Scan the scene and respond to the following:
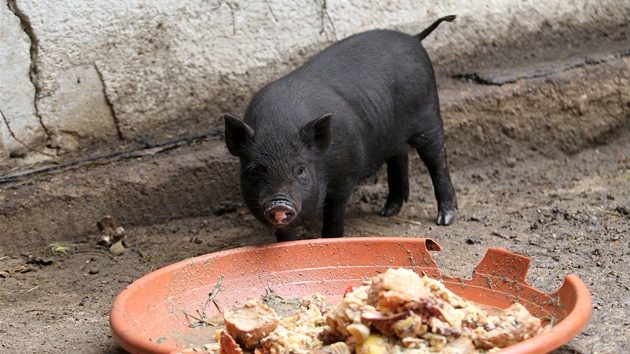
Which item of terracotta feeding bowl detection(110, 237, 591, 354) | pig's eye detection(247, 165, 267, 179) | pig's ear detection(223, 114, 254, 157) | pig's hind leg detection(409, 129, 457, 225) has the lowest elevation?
pig's hind leg detection(409, 129, 457, 225)

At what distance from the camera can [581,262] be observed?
4.38 metres

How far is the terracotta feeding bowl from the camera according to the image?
135 inches

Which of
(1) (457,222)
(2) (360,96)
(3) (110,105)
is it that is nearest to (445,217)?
(1) (457,222)

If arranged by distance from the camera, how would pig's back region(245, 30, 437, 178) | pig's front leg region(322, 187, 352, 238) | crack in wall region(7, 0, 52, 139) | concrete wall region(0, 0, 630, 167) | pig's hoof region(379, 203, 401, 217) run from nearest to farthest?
pig's back region(245, 30, 437, 178) → pig's front leg region(322, 187, 352, 238) → crack in wall region(7, 0, 52, 139) → concrete wall region(0, 0, 630, 167) → pig's hoof region(379, 203, 401, 217)

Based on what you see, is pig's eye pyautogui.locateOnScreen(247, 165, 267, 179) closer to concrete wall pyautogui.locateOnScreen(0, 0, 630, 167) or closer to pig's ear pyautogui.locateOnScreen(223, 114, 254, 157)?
pig's ear pyautogui.locateOnScreen(223, 114, 254, 157)

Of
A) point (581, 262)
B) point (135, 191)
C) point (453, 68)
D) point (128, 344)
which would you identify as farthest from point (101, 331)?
point (453, 68)

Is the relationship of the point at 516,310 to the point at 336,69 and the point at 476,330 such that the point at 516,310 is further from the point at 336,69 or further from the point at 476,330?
the point at 336,69

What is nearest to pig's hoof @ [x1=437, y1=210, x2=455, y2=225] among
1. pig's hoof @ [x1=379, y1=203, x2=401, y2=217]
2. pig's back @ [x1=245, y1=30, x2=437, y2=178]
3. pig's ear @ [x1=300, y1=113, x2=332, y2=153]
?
pig's hoof @ [x1=379, y1=203, x2=401, y2=217]

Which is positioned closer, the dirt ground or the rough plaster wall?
the dirt ground

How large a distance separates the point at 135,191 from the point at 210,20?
4.23 ft

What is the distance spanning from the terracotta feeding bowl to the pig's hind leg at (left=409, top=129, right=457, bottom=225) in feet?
5.39

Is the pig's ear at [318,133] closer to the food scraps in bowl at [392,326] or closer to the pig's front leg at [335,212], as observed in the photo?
the pig's front leg at [335,212]

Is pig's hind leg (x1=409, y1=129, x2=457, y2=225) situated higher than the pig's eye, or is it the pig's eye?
the pig's eye

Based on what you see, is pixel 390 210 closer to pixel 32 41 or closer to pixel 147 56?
pixel 147 56
